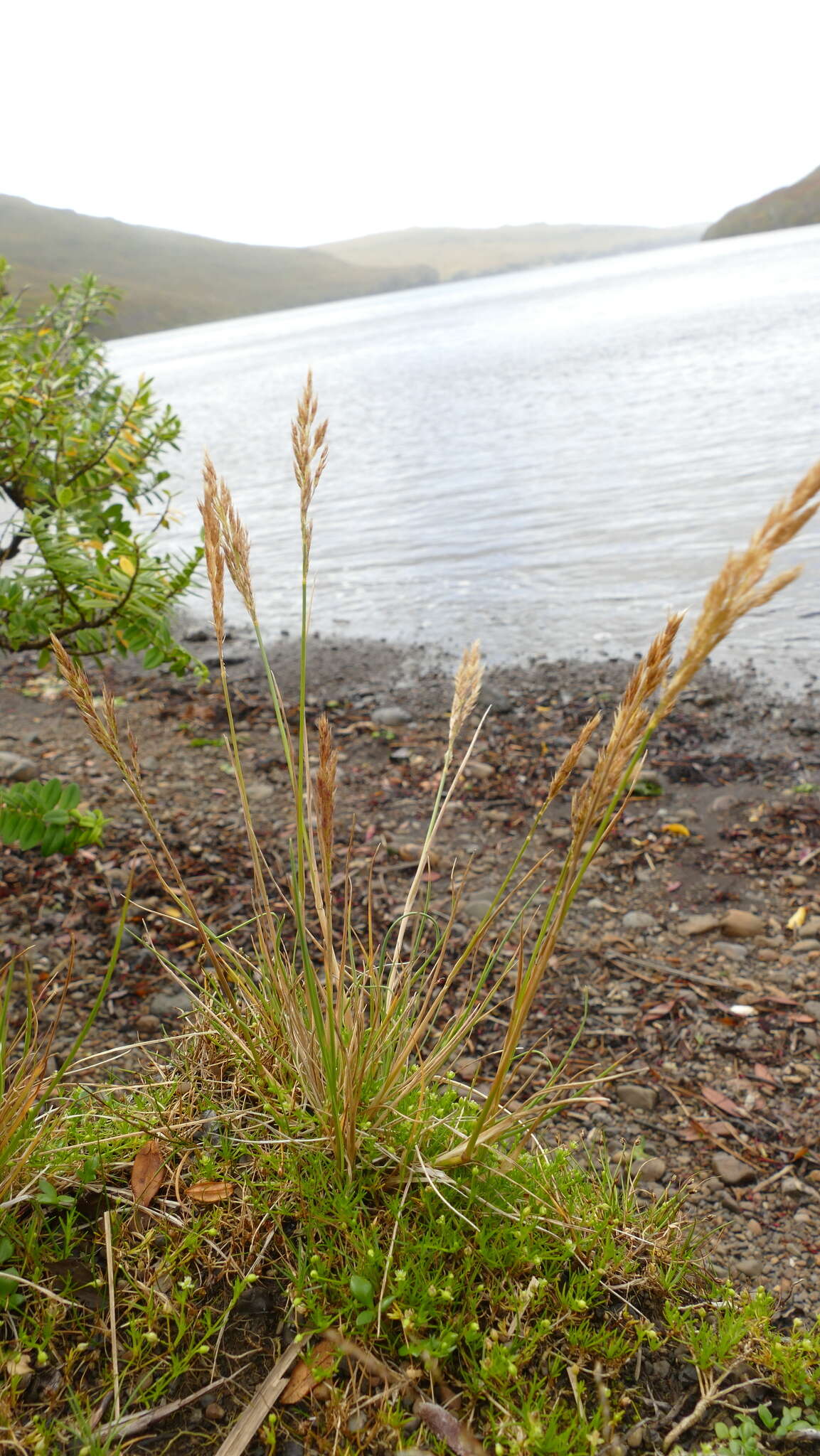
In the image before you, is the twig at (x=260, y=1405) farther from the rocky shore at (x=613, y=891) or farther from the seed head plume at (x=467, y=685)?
the seed head plume at (x=467, y=685)

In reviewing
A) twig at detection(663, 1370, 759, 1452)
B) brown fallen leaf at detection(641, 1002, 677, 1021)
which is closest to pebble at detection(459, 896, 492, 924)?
brown fallen leaf at detection(641, 1002, 677, 1021)

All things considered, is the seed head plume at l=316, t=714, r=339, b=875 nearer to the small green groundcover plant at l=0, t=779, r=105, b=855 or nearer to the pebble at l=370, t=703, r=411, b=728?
the small green groundcover plant at l=0, t=779, r=105, b=855

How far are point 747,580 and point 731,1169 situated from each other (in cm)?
250

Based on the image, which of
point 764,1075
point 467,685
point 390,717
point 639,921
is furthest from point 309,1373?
point 390,717

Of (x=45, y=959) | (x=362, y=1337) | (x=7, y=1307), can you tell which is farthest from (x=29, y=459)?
(x=362, y=1337)

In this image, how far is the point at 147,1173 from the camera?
200cm

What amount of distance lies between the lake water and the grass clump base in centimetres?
693

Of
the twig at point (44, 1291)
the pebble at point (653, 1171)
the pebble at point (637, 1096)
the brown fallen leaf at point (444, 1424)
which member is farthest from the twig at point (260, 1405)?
the pebble at point (637, 1096)

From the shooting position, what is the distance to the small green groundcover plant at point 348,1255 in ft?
5.28

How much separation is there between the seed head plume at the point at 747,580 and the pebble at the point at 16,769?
4.81 m

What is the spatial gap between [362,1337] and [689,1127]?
6.01ft

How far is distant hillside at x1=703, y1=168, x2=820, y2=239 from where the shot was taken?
5253 inches

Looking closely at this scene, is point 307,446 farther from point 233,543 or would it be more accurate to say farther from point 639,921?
point 639,921

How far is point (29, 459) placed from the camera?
371cm
